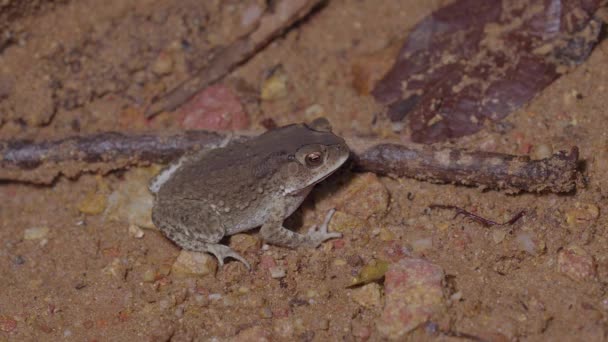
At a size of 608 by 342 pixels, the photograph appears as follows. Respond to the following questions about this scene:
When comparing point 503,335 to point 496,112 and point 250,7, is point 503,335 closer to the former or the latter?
point 496,112

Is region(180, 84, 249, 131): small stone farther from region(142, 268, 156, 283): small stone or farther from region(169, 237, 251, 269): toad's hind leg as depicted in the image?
region(142, 268, 156, 283): small stone

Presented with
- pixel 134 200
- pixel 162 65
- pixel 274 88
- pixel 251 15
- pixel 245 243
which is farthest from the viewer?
pixel 251 15

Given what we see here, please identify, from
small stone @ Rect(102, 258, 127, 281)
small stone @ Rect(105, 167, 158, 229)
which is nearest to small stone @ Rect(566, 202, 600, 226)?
small stone @ Rect(105, 167, 158, 229)

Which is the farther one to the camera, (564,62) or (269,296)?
(564,62)

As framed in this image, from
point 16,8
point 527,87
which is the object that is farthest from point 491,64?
point 16,8

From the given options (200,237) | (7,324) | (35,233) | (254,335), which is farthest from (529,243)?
(35,233)

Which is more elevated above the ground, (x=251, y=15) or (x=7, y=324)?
(x=251, y=15)

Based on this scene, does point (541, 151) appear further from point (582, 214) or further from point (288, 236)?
point (288, 236)
